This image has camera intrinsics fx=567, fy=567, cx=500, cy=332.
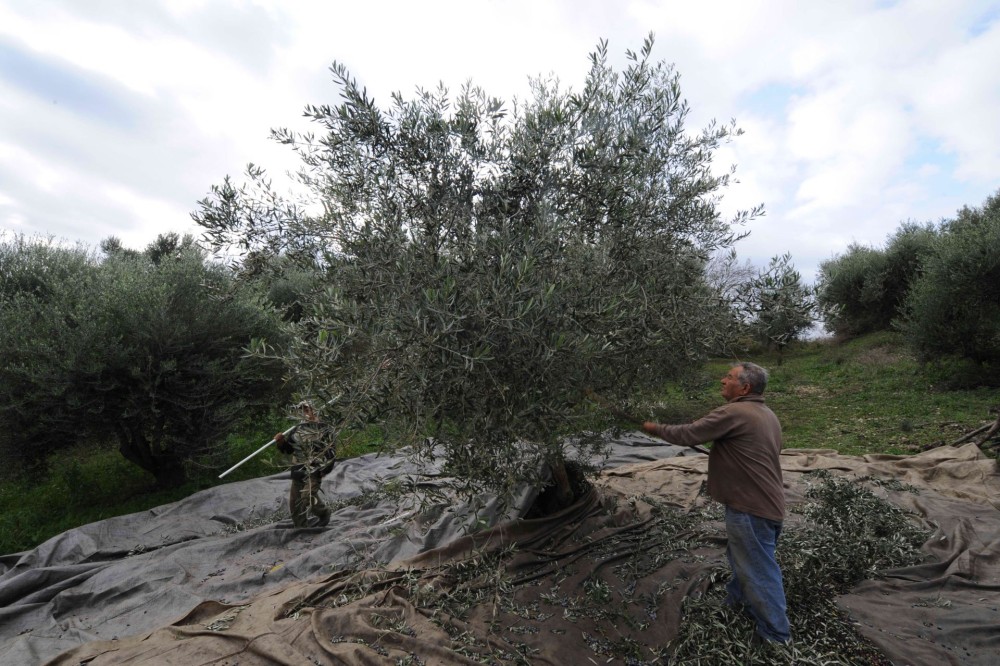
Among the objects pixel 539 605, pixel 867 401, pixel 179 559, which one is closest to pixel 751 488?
pixel 539 605

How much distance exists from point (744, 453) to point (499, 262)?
264cm

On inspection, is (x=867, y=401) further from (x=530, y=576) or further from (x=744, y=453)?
(x=530, y=576)

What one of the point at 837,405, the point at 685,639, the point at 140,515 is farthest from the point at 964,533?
the point at 140,515

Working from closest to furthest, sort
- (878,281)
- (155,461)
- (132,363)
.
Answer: (132,363) → (155,461) → (878,281)

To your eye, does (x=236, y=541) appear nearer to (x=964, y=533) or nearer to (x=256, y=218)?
(x=256, y=218)

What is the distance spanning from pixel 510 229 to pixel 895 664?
16.1ft

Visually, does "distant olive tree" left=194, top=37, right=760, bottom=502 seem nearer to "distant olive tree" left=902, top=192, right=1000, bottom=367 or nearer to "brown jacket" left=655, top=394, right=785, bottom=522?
"brown jacket" left=655, top=394, right=785, bottom=522

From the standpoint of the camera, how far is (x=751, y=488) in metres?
4.75

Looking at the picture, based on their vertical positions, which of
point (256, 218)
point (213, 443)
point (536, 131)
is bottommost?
point (213, 443)

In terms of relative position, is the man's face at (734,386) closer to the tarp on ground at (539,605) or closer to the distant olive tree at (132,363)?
the tarp on ground at (539,605)

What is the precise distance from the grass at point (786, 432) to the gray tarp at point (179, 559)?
4.29 feet

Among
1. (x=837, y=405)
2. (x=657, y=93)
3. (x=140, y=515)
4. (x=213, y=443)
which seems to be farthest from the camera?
(x=837, y=405)

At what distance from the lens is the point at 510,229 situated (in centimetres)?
536

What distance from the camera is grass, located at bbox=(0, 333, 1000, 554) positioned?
10234mm
